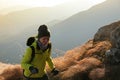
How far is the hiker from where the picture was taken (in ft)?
31.2

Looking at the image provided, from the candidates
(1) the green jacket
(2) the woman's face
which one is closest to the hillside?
(1) the green jacket

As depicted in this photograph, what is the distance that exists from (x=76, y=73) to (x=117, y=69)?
1.80m

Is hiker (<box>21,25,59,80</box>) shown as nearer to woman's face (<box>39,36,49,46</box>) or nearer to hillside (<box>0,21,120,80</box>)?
woman's face (<box>39,36,49,46</box>)

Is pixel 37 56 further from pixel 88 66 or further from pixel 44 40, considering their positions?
pixel 88 66

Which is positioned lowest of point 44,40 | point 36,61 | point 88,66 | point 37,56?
point 88,66

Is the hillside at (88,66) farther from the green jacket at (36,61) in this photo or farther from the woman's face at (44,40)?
the woman's face at (44,40)

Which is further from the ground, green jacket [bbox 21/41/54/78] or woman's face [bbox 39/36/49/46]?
woman's face [bbox 39/36/49/46]

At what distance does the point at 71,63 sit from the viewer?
1605 cm

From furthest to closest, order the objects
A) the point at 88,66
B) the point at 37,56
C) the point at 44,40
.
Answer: the point at 88,66, the point at 37,56, the point at 44,40

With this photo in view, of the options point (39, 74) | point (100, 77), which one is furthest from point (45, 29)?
point (100, 77)

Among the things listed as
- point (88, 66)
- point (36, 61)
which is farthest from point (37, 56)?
point (88, 66)

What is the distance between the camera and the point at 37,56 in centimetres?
984

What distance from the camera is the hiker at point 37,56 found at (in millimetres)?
9509

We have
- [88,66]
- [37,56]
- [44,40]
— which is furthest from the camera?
[88,66]
